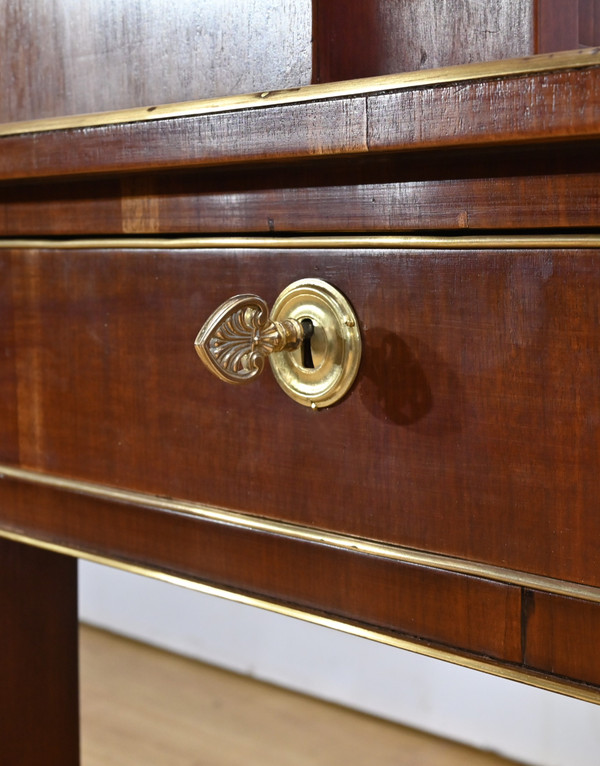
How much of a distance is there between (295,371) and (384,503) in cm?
6

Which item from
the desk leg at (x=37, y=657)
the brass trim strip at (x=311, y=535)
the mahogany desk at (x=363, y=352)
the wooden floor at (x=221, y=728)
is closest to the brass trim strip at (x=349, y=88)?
the mahogany desk at (x=363, y=352)

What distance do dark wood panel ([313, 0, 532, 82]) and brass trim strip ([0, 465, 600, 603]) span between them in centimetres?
18

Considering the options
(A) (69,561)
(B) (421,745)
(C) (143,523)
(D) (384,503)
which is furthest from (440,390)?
(B) (421,745)

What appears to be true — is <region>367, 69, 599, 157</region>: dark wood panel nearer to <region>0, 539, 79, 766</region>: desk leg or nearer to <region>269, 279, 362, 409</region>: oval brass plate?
<region>269, 279, 362, 409</region>: oval brass plate

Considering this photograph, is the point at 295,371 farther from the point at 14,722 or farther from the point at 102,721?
the point at 102,721

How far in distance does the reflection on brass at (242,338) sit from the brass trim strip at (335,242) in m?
0.03

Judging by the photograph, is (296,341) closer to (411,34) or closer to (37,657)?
(411,34)

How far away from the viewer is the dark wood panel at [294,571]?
0.31 metres

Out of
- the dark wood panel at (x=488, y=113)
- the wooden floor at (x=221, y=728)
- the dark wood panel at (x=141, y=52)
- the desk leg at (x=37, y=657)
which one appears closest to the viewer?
the dark wood panel at (x=488, y=113)

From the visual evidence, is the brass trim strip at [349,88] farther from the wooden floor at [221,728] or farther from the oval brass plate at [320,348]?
the wooden floor at [221,728]

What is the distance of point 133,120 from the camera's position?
1.13 ft

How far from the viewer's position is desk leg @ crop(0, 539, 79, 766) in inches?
20.6

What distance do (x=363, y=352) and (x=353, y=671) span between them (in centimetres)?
81

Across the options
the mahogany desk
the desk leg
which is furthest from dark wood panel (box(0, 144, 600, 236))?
the desk leg
